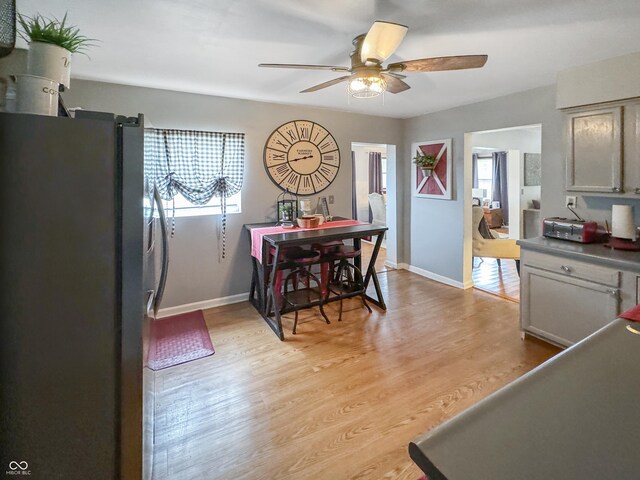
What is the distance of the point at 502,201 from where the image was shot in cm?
859

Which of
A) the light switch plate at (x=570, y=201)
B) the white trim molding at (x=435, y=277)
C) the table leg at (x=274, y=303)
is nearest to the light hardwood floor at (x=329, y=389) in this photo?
the table leg at (x=274, y=303)

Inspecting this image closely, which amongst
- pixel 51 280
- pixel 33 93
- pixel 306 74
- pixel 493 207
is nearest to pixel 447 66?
pixel 306 74

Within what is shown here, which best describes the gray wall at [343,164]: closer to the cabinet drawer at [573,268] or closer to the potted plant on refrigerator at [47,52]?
the cabinet drawer at [573,268]

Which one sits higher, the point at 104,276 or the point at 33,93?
the point at 33,93

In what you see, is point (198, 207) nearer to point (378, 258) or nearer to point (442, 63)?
point (442, 63)

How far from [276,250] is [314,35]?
1607 mm

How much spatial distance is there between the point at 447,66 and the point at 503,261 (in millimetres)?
4441

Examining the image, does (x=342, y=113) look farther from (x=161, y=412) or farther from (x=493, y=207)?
(x=493, y=207)

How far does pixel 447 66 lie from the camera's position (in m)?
1.90

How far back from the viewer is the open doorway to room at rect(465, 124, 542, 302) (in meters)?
4.21

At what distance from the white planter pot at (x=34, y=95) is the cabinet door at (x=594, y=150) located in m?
3.31

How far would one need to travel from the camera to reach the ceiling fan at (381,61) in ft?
5.37

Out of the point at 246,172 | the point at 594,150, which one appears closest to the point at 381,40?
the point at 594,150

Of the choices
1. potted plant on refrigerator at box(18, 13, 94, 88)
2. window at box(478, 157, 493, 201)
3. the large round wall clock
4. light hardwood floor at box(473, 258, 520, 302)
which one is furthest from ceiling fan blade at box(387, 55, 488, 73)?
window at box(478, 157, 493, 201)
